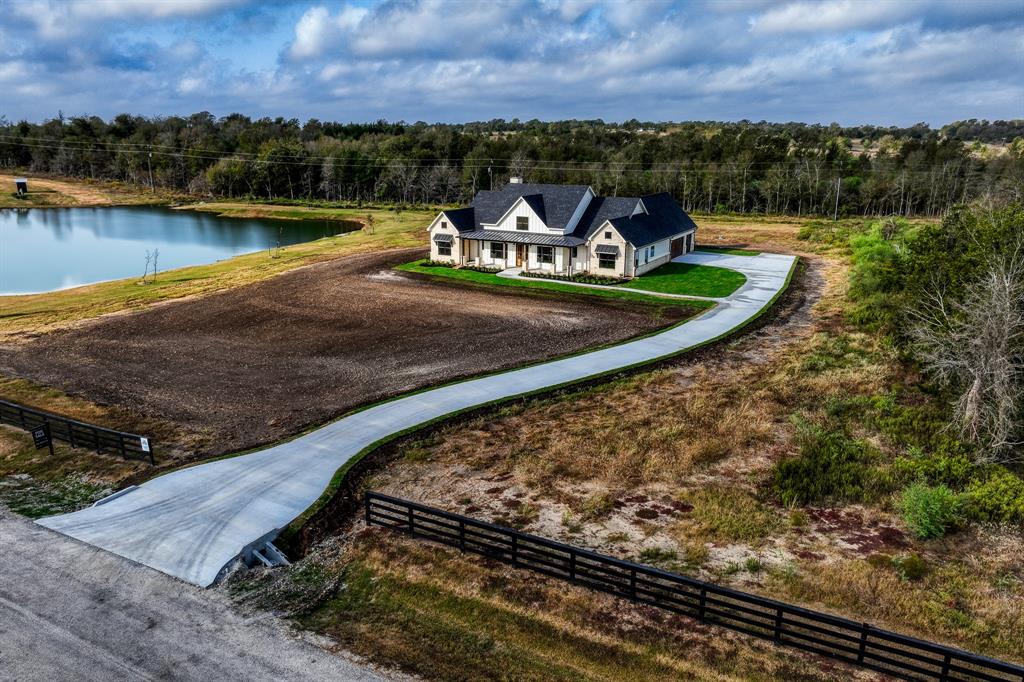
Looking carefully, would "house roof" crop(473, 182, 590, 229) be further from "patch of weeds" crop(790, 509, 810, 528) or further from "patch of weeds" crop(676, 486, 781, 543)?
"patch of weeds" crop(790, 509, 810, 528)

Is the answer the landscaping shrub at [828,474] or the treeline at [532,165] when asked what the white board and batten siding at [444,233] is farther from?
the treeline at [532,165]

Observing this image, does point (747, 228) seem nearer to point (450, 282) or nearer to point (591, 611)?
point (450, 282)

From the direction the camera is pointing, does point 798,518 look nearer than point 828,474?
Yes

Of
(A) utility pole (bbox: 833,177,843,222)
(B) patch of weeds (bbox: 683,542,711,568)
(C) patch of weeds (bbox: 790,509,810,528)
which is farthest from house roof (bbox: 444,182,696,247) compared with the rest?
(A) utility pole (bbox: 833,177,843,222)

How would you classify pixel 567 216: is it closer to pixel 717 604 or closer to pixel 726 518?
pixel 726 518

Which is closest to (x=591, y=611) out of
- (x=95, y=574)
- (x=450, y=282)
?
(x=95, y=574)

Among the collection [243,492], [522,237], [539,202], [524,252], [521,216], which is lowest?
[243,492]

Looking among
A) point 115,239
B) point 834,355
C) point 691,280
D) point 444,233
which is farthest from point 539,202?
point 115,239
